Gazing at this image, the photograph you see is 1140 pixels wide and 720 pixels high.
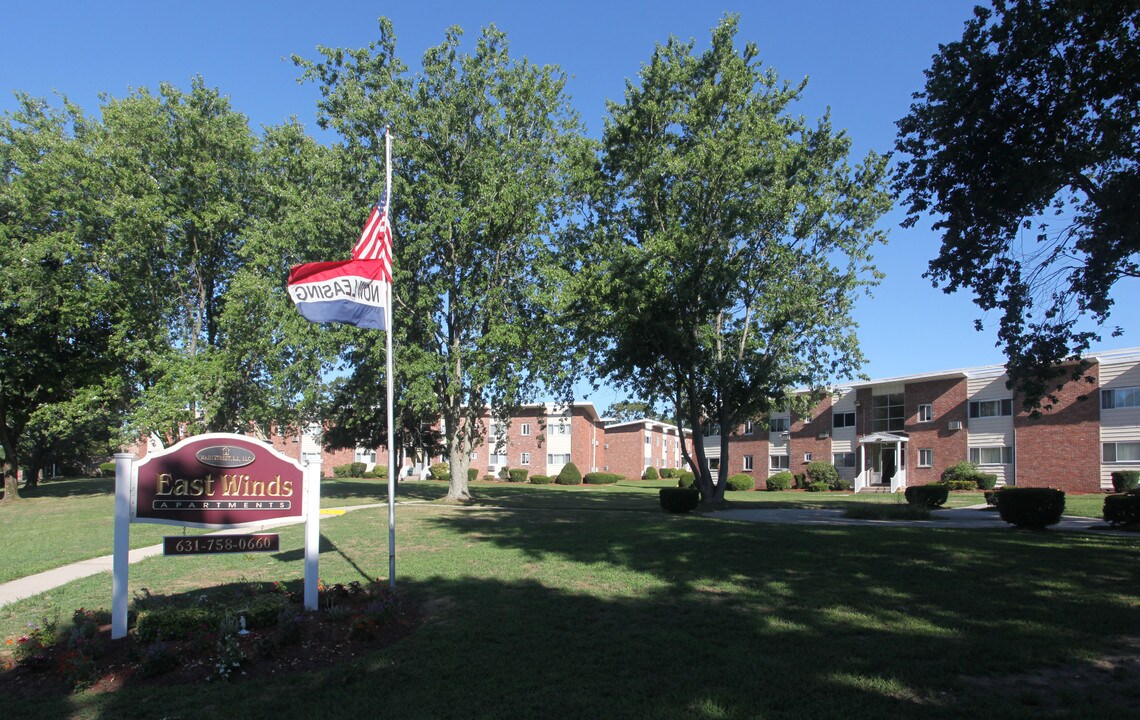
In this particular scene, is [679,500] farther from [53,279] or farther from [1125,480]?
[53,279]

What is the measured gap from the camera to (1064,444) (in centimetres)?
3678

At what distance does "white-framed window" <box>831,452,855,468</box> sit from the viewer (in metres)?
47.2

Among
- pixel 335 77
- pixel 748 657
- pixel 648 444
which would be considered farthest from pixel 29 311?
pixel 648 444

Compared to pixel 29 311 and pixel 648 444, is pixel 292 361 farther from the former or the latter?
pixel 648 444

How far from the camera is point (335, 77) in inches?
1076

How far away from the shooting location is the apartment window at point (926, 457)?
4269 centimetres

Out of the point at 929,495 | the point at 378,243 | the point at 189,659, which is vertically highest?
the point at 378,243

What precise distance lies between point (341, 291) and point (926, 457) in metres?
42.3

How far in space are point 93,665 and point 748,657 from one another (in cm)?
573

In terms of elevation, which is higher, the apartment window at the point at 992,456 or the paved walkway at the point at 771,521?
the apartment window at the point at 992,456

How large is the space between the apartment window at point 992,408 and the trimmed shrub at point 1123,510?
83.3ft

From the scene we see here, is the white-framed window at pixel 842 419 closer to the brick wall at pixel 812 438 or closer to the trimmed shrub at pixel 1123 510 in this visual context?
the brick wall at pixel 812 438

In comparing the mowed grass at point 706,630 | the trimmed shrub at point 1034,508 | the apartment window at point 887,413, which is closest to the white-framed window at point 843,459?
the apartment window at point 887,413

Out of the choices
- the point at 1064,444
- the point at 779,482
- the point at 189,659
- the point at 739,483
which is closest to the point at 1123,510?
the point at 189,659
